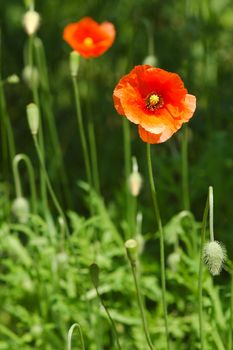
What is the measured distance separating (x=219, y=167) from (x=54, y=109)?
4.11ft

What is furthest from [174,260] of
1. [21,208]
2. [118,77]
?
[118,77]

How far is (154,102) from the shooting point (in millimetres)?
1767

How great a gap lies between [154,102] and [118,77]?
7.73 ft

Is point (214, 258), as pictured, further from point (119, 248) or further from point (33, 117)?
point (119, 248)

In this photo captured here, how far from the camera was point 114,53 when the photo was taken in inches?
162

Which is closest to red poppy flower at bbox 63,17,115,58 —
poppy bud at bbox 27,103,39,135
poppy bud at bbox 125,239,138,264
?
poppy bud at bbox 27,103,39,135

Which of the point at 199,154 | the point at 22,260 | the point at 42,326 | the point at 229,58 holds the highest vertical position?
the point at 229,58

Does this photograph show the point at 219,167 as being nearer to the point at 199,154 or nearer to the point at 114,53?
the point at 199,154

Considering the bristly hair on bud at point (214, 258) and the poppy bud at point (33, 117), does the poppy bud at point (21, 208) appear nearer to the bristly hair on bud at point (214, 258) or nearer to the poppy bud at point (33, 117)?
the poppy bud at point (33, 117)

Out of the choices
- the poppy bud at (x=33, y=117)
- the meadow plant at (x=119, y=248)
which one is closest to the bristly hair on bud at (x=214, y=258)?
the meadow plant at (x=119, y=248)

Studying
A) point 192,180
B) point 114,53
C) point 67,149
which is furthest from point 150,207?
point 114,53

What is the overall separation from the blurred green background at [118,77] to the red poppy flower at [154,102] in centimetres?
129

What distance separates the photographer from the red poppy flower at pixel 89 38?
2.44 meters

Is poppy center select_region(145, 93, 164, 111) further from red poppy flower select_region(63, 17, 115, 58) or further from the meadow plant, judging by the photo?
red poppy flower select_region(63, 17, 115, 58)
